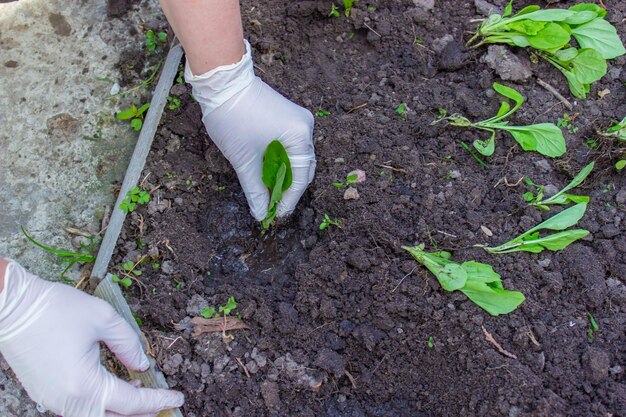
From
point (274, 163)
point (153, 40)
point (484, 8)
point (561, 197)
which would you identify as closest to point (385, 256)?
point (274, 163)

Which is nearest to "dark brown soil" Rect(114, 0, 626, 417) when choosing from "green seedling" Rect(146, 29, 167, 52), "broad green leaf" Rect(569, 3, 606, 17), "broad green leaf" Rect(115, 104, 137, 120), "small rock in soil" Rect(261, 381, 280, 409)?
"small rock in soil" Rect(261, 381, 280, 409)

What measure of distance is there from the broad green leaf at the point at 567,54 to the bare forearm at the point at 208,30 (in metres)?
1.04

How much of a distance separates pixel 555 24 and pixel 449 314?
104 cm

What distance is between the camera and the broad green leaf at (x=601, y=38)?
208cm

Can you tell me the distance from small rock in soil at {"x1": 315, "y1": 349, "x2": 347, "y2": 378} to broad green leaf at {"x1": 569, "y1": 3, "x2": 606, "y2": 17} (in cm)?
141

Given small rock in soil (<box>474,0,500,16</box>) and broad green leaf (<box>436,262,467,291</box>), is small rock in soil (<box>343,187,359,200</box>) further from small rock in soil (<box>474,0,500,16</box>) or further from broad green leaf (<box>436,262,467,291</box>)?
small rock in soil (<box>474,0,500,16</box>)

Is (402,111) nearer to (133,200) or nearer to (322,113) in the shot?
(322,113)

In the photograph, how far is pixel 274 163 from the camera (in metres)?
1.91

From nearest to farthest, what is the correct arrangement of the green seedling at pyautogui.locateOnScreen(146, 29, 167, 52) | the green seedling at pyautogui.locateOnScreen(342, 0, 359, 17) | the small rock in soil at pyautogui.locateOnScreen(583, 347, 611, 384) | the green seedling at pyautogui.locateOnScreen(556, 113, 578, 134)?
the small rock in soil at pyautogui.locateOnScreen(583, 347, 611, 384) → the green seedling at pyautogui.locateOnScreen(556, 113, 578, 134) → the green seedling at pyautogui.locateOnScreen(342, 0, 359, 17) → the green seedling at pyautogui.locateOnScreen(146, 29, 167, 52)

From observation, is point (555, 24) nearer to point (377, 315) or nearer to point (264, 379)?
point (377, 315)

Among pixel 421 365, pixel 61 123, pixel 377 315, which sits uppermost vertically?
pixel 61 123

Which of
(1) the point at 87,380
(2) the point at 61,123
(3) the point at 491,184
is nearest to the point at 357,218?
(3) the point at 491,184

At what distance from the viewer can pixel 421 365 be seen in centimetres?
175

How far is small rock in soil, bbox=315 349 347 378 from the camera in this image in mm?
1735
